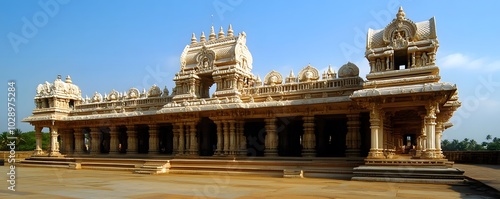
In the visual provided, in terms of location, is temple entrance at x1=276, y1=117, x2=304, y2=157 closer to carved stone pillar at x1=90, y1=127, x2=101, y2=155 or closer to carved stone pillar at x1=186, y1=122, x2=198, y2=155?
carved stone pillar at x1=186, y1=122, x2=198, y2=155

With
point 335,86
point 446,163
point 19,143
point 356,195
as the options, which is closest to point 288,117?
point 335,86

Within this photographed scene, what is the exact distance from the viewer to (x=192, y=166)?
21.4 metres

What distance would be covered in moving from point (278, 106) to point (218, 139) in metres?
4.17

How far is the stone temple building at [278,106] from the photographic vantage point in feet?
53.5

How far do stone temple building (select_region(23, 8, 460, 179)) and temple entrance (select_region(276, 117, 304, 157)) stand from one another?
0.06 metres

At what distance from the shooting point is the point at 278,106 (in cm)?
2031

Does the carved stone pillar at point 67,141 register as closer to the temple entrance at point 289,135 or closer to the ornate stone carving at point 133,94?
the ornate stone carving at point 133,94

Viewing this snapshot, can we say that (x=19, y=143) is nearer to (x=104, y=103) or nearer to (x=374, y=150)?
(x=104, y=103)

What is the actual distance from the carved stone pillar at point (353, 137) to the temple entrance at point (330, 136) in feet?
6.96

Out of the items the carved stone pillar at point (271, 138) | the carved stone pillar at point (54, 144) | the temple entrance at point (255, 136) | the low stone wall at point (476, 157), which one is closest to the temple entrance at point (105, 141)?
the carved stone pillar at point (54, 144)

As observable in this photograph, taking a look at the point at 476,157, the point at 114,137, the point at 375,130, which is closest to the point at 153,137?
the point at 114,137

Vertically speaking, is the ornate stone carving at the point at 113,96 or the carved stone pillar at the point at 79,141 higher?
the ornate stone carving at the point at 113,96

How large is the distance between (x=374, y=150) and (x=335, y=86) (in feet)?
14.2

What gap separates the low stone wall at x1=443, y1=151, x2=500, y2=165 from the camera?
3041 cm
